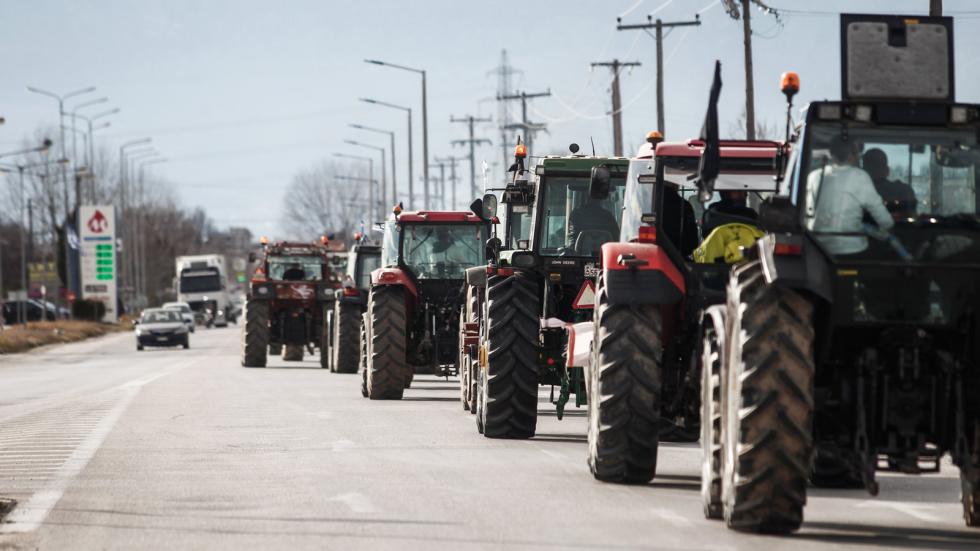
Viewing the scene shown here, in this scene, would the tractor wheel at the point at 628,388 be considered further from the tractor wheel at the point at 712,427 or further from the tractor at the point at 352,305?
the tractor at the point at 352,305

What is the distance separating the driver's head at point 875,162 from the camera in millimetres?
10609

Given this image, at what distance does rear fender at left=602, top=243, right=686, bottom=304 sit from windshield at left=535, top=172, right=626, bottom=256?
4.98 m

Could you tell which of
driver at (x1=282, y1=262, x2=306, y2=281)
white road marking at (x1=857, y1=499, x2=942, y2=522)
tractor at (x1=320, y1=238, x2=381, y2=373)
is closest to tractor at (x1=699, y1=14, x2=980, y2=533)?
white road marking at (x1=857, y1=499, x2=942, y2=522)

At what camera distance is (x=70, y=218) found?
112 metres

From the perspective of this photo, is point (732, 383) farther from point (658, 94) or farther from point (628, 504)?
point (658, 94)

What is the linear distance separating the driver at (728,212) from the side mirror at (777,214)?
3428mm

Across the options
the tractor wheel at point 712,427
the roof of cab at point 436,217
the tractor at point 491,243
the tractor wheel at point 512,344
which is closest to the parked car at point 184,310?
the roof of cab at point 436,217

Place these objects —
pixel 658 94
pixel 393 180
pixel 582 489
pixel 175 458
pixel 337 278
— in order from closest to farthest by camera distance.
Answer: pixel 582 489
pixel 175 458
pixel 337 278
pixel 658 94
pixel 393 180

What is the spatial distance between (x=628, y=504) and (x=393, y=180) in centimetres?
7334

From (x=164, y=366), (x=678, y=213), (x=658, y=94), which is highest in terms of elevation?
(x=658, y=94)

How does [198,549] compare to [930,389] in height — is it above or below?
below

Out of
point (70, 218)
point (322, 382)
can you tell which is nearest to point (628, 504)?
point (322, 382)

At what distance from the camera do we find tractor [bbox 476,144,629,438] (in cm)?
1762

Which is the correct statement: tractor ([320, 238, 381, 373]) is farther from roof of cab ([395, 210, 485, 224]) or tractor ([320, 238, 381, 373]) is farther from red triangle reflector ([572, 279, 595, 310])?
red triangle reflector ([572, 279, 595, 310])
